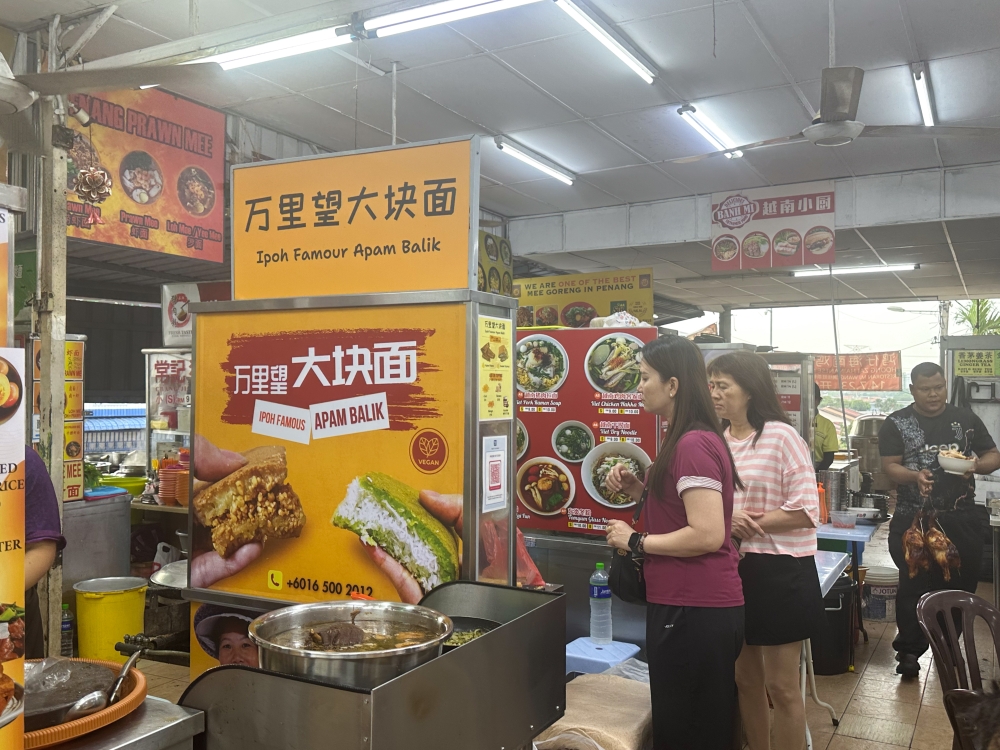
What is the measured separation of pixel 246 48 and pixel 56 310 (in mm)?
1783

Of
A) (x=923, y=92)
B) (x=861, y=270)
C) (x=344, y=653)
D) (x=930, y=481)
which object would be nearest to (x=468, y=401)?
(x=344, y=653)

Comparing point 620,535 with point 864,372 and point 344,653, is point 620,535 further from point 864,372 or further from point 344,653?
point 864,372

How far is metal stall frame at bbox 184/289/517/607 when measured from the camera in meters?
2.40

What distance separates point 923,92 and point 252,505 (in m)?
6.33

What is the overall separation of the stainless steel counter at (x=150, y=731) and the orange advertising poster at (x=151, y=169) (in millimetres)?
4542

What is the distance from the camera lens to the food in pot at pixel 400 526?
2432 millimetres

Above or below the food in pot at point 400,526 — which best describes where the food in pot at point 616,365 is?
above

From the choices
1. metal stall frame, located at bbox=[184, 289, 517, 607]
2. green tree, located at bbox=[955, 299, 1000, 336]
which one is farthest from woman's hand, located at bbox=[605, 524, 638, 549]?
green tree, located at bbox=[955, 299, 1000, 336]

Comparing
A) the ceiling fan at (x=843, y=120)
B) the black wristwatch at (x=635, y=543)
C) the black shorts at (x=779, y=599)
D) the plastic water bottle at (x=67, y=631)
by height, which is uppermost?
the ceiling fan at (x=843, y=120)

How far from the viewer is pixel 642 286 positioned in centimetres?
823

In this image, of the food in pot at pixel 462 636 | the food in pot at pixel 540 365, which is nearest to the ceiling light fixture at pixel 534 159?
the food in pot at pixel 540 365

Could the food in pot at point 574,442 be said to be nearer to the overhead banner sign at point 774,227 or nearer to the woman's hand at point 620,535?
the woman's hand at point 620,535

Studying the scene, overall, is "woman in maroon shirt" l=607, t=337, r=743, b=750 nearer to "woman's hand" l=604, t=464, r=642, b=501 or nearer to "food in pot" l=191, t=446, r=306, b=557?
"woman's hand" l=604, t=464, r=642, b=501

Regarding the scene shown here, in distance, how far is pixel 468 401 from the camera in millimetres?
2398
